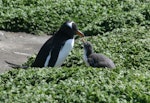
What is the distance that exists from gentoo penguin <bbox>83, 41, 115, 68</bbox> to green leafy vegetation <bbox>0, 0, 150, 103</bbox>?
196 millimetres

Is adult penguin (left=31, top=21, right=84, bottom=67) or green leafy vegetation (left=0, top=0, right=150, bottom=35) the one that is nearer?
adult penguin (left=31, top=21, right=84, bottom=67)

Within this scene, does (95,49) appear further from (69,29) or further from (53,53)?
(53,53)

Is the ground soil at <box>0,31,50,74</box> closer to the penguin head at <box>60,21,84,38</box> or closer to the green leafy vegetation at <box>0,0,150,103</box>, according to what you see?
the green leafy vegetation at <box>0,0,150,103</box>

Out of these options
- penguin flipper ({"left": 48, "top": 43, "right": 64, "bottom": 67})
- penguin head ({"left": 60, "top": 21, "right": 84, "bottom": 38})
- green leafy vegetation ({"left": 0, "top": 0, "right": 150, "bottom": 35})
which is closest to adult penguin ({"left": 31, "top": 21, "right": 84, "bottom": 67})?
penguin flipper ({"left": 48, "top": 43, "right": 64, "bottom": 67})

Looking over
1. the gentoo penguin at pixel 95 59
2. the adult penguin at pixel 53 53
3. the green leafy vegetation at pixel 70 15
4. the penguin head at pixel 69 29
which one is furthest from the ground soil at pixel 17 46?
the gentoo penguin at pixel 95 59

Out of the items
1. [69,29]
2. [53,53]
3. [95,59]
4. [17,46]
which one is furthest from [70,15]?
[95,59]

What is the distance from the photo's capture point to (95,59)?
9922mm

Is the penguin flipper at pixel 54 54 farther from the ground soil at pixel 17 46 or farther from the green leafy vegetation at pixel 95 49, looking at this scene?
the ground soil at pixel 17 46

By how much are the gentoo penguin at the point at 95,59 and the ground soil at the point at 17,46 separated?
1.45 metres

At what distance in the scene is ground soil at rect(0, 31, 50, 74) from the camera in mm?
11491

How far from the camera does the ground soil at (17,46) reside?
37.7ft

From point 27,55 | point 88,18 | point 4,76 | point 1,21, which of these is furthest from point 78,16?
point 4,76

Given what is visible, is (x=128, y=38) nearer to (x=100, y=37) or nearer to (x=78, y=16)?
(x=100, y=37)

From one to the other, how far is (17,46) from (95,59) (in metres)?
2.78
